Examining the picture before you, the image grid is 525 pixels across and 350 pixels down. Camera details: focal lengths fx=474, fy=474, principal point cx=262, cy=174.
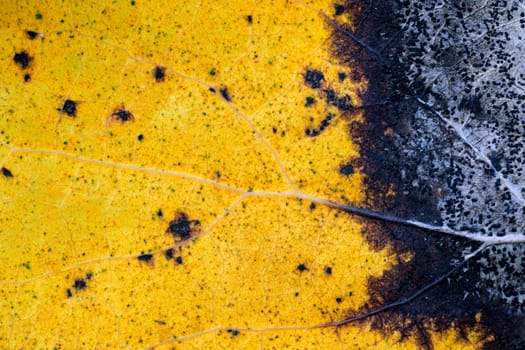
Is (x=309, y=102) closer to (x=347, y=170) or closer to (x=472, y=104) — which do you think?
(x=347, y=170)

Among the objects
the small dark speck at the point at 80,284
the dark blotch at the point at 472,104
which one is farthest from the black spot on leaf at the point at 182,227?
the dark blotch at the point at 472,104

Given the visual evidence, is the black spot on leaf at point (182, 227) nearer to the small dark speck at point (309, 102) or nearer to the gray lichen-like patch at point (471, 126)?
the small dark speck at point (309, 102)

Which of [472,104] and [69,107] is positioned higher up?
[472,104]

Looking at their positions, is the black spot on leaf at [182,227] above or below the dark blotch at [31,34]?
below

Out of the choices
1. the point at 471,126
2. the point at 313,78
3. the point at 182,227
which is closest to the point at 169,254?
the point at 182,227

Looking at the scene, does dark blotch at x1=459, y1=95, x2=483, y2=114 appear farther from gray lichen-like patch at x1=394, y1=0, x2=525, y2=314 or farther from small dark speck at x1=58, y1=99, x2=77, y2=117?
small dark speck at x1=58, y1=99, x2=77, y2=117

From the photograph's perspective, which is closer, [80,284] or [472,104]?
[80,284]
